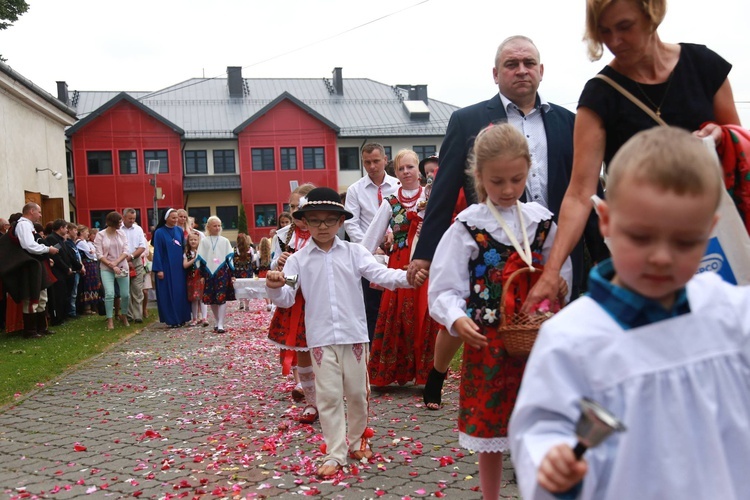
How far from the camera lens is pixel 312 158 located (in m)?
52.5

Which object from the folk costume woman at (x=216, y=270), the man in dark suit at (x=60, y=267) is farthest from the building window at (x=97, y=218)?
the folk costume woman at (x=216, y=270)

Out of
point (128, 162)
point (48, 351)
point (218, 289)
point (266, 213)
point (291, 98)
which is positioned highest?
point (291, 98)

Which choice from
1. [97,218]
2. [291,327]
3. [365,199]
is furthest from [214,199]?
[291,327]

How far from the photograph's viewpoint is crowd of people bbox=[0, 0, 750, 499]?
5.86 feet

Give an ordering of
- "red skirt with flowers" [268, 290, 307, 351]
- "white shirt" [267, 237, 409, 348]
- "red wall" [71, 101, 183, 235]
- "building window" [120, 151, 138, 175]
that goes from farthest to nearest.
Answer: "building window" [120, 151, 138, 175], "red wall" [71, 101, 183, 235], "red skirt with flowers" [268, 290, 307, 351], "white shirt" [267, 237, 409, 348]

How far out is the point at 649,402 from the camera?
1.79m

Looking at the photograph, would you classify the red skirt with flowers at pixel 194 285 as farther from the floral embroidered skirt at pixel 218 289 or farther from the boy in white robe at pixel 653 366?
the boy in white robe at pixel 653 366

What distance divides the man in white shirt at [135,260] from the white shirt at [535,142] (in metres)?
13.0

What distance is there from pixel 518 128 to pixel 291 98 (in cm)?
4887

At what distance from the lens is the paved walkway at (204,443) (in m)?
4.75

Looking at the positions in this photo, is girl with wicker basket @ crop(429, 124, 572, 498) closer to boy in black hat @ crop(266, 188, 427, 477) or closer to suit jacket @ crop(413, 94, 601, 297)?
suit jacket @ crop(413, 94, 601, 297)

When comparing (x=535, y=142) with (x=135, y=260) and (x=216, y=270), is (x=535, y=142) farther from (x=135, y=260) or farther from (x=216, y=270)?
(x=135, y=260)

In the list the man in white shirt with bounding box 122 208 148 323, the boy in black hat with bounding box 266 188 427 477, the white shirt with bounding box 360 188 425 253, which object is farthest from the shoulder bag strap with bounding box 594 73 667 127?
the man in white shirt with bounding box 122 208 148 323

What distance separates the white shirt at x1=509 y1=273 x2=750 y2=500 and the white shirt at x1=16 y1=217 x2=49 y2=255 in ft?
42.9
